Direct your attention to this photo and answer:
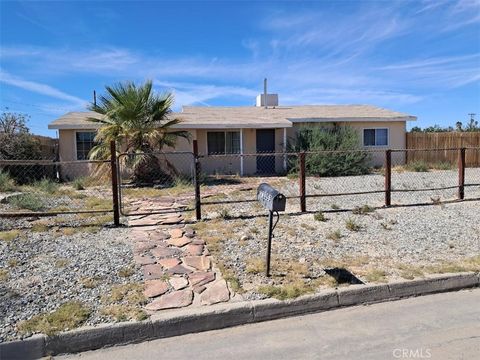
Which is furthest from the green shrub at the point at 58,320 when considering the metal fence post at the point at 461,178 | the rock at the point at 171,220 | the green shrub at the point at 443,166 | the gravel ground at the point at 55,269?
the green shrub at the point at 443,166

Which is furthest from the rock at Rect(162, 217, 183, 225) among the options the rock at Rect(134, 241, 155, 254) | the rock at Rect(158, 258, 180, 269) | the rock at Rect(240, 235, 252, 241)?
the rock at Rect(158, 258, 180, 269)

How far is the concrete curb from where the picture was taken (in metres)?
3.57

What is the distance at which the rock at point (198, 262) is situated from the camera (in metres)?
5.36

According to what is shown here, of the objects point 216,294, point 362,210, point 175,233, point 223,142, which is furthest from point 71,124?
point 216,294

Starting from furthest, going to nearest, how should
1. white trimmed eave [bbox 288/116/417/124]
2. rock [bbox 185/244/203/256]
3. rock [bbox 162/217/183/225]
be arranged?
white trimmed eave [bbox 288/116/417/124] → rock [bbox 162/217/183/225] → rock [bbox 185/244/203/256]

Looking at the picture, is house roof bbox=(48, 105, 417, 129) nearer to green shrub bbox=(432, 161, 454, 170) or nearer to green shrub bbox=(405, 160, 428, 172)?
green shrub bbox=(405, 160, 428, 172)

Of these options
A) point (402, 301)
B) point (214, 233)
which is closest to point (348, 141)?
point (214, 233)

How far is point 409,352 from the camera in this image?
3455 millimetres

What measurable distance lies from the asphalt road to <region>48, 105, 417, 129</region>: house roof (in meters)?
12.8

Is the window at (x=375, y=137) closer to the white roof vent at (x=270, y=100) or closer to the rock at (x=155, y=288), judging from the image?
the white roof vent at (x=270, y=100)

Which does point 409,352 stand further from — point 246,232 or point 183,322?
point 246,232

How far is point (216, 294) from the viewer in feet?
14.8

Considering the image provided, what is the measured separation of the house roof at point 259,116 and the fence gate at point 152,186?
8.23 feet

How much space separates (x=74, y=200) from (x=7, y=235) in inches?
171
